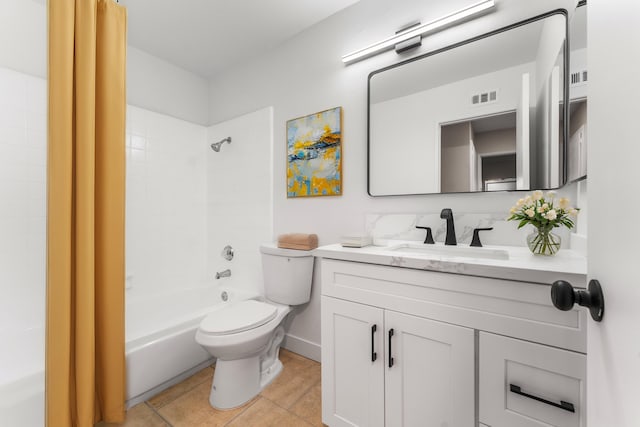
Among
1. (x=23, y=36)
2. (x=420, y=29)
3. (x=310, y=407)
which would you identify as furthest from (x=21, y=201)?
(x=420, y=29)

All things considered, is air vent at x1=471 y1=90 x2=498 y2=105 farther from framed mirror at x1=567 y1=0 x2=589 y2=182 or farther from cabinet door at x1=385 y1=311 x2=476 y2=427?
cabinet door at x1=385 y1=311 x2=476 y2=427

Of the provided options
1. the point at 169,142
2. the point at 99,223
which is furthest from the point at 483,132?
the point at 169,142

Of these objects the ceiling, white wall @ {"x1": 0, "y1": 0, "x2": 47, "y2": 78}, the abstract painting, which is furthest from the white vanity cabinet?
white wall @ {"x1": 0, "y1": 0, "x2": 47, "y2": 78}

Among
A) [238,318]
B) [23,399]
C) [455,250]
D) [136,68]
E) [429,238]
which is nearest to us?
[23,399]

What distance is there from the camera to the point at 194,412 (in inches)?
56.6

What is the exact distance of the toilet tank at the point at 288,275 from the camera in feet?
5.97

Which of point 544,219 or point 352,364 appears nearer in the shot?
point 544,219

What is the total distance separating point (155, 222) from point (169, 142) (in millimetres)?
708

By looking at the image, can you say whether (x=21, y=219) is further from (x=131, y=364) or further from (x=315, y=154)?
(x=315, y=154)

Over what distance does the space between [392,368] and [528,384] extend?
44 centimetres

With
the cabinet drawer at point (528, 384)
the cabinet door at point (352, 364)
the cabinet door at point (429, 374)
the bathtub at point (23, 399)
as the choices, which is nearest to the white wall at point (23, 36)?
the bathtub at point (23, 399)

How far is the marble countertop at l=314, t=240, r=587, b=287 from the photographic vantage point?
2.58 ft

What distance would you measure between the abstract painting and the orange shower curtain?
3.34ft

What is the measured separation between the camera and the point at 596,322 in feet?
1.52
